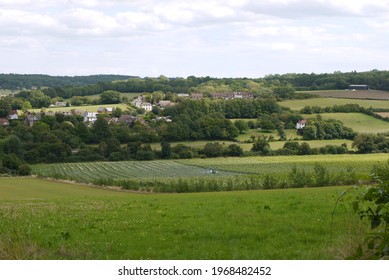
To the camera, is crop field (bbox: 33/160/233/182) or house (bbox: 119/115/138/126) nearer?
crop field (bbox: 33/160/233/182)

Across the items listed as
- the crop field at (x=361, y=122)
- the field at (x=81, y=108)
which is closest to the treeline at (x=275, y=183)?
the crop field at (x=361, y=122)

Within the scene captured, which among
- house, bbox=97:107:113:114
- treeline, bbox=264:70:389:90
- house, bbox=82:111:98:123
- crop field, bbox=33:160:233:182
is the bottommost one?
crop field, bbox=33:160:233:182

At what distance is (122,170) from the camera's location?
94.2 meters

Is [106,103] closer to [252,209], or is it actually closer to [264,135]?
[264,135]

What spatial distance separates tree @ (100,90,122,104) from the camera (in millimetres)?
182125

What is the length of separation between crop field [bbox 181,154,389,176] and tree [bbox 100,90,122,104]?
271 ft

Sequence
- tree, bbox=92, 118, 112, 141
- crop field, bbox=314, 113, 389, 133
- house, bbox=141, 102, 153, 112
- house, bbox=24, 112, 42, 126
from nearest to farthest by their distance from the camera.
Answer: crop field, bbox=314, 113, 389, 133 < tree, bbox=92, 118, 112, 141 < house, bbox=24, 112, 42, 126 < house, bbox=141, 102, 153, 112

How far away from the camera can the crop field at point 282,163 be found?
264 ft

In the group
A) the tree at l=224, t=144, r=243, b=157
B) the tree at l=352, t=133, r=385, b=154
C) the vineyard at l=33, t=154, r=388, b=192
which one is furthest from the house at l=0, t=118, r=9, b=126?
the tree at l=352, t=133, r=385, b=154

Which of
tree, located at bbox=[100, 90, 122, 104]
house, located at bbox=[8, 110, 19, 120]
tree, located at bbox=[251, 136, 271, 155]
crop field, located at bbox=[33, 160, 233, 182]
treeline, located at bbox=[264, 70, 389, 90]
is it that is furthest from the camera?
tree, located at bbox=[100, 90, 122, 104]

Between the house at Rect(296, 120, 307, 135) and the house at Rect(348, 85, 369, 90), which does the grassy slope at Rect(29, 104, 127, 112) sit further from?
the house at Rect(348, 85, 369, 90)

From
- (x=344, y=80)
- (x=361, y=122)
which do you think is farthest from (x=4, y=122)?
(x=344, y=80)

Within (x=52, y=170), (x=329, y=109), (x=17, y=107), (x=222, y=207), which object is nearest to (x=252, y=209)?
(x=222, y=207)

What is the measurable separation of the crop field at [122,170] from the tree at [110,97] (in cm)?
7830
